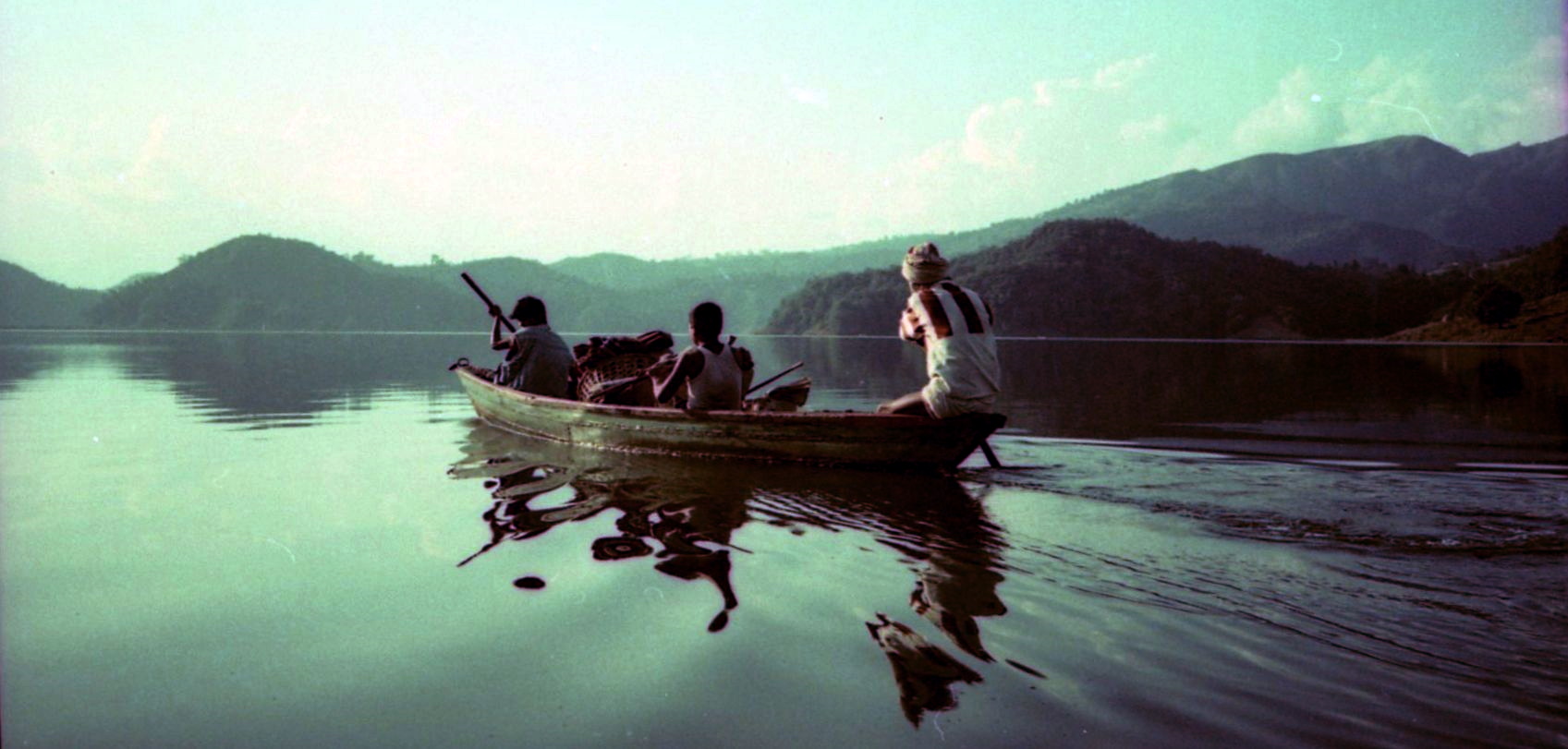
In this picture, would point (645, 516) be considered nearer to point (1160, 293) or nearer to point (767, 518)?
point (767, 518)

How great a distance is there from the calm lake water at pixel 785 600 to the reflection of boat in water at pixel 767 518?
5cm

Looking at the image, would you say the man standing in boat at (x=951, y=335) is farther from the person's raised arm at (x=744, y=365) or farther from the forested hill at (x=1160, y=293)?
the forested hill at (x=1160, y=293)

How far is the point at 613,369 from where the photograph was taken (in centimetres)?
1252

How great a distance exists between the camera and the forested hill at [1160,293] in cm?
10400

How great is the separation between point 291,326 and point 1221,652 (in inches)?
7432

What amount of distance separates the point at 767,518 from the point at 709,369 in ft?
10.3

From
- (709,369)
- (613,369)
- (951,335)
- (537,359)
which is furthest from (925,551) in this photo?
(537,359)

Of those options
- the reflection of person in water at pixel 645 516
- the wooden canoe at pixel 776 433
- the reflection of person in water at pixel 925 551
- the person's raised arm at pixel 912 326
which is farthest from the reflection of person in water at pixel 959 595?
the person's raised arm at pixel 912 326

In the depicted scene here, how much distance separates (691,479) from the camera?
9.13 meters

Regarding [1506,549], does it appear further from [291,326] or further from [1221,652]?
[291,326]

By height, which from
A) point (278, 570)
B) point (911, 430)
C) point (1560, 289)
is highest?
point (1560, 289)

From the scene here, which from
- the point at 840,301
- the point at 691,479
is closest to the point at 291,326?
the point at 840,301

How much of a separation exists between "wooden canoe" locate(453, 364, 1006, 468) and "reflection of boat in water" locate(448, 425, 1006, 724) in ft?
0.61

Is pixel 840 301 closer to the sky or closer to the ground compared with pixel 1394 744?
closer to the sky
